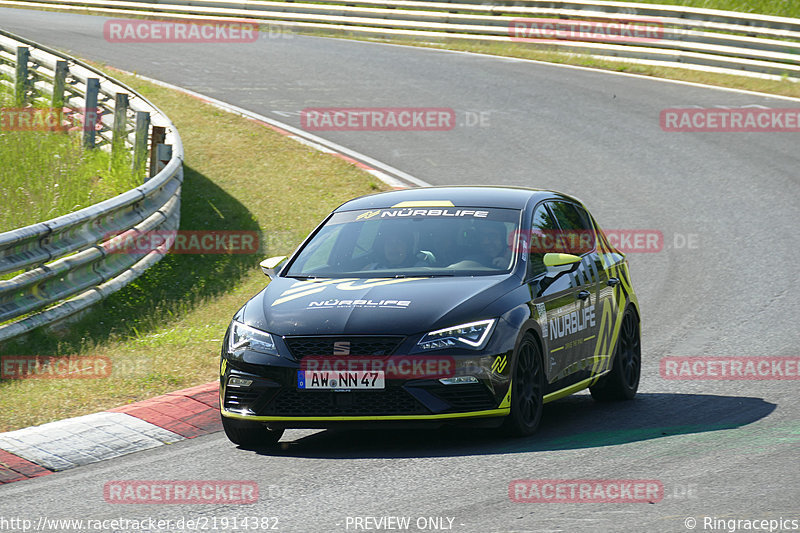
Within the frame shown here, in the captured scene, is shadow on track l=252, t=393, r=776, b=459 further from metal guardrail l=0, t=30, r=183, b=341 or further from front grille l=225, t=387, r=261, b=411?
metal guardrail l=0, t=30, r=183, b=341

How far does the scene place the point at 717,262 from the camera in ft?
45.8

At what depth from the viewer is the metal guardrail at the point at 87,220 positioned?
9.84 m

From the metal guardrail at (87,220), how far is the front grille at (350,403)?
3329 mm

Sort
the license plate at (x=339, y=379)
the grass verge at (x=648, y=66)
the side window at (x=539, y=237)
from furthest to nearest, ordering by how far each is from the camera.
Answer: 1. the grass verge at (x=648, y=66)
2. the side window at (x=539, y=237)
3. the license plate at (x=339, y=379)

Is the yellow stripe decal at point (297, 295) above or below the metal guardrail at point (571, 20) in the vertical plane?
above

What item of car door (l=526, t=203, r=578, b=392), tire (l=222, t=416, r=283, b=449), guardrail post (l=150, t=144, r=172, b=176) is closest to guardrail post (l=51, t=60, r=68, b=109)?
guardrail post (l=150, t=144, r=172, b=176)

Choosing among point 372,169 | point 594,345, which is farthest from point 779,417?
point 372,169

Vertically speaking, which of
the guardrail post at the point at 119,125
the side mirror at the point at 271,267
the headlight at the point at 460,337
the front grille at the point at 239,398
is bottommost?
the guardrail post at the point at 119,125

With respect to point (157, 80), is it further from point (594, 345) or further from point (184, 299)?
point (594, 345)

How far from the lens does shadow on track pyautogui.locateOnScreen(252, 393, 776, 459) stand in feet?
24.1

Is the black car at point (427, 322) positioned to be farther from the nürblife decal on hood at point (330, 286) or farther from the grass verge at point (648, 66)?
the grass verge at point (648, 66)

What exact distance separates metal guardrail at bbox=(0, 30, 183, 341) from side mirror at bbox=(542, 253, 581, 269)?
4.24 meters

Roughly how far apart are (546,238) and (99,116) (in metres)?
9.85

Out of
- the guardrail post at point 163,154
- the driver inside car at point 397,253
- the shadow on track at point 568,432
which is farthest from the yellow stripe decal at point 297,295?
the guardrail post at point 163,154
